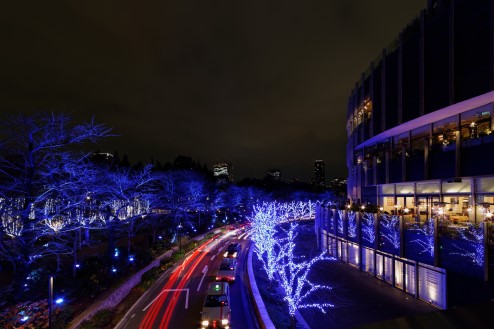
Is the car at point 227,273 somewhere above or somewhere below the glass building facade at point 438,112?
below

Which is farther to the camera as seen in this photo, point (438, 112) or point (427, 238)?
point (438, 112)

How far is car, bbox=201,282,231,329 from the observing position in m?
14.6

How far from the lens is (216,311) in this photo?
49.5ft

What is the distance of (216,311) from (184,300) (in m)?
4.89

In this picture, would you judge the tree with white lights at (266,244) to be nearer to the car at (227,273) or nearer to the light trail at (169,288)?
the car at (227,273)

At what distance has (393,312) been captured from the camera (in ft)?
53.9

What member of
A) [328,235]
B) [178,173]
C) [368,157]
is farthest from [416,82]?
[178,173]

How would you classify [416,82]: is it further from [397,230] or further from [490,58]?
[397,230]

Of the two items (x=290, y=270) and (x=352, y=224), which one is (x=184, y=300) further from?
(x=352, y=224)

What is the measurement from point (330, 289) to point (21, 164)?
19.7 metres

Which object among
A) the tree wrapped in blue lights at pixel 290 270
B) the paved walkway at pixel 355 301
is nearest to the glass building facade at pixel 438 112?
the paved walkway at pixel 355 301

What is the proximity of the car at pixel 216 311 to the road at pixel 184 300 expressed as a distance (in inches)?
34.8

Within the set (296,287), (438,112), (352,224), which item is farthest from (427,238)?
(296,287)

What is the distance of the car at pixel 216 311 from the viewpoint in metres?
14.6
